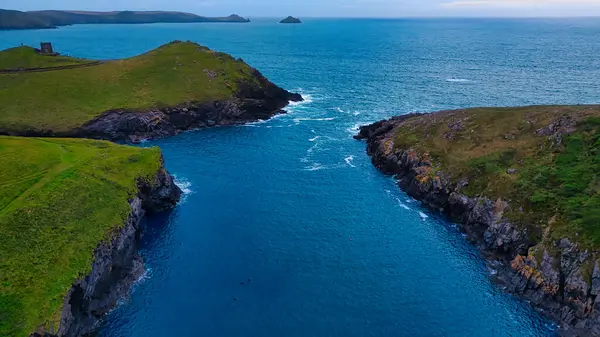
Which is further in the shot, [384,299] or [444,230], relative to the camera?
[444,230]

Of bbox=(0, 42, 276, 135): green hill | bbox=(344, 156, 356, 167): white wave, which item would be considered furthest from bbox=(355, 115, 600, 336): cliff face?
bbox=(0, 42, 276, 135): green hill

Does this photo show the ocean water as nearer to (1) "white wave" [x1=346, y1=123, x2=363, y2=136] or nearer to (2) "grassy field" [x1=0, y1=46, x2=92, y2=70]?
(1) "white wave" [x1=346, y1=123, x2=363, y2=136]

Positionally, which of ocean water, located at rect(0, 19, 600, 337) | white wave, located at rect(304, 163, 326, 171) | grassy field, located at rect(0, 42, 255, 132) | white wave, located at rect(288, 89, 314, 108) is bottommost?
ocean water, located at rect(0, 19, 600, 337)

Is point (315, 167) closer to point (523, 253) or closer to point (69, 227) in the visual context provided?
point (523, 253)

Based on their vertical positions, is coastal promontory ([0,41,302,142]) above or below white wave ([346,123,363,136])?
above

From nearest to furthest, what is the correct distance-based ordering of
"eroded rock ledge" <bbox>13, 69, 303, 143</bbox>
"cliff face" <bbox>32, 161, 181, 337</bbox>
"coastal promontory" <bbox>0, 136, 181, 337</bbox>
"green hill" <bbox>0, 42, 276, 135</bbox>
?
"coastal promontory" <bbox>0, 136, 181, 337</bbox> < "cliff face" <bbox>32, 161, 181, 337</bbox> < "eroded rock ledge" <bbox>13, 69, 303, 143</bbox> < "green hill" <bbox>0, 42, 276, 135</bbox>

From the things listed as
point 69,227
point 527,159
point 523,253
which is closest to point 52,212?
point 69,227

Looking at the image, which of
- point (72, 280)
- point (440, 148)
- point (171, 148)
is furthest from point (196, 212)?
point (440, 148)

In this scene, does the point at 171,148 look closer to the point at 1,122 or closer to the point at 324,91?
the point at 1,122
